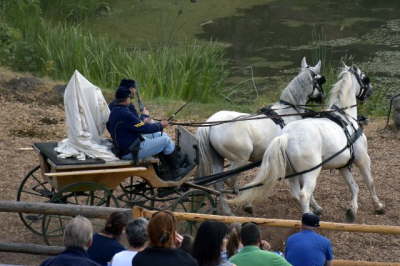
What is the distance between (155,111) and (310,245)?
24.5 ft

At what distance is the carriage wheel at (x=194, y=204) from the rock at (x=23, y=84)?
5382 millimetres

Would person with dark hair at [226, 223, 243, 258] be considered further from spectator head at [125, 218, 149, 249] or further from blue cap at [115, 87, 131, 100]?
blue cap at [115, 87, 131, 100]

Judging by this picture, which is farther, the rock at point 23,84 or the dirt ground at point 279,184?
the rock at point 23,84

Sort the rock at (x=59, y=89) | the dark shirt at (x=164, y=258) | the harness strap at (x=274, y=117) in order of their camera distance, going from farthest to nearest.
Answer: the rock at (x=59, y=89) → the harness strap at (x=274, y=117) → the dark shirt at (x=164, y=258)

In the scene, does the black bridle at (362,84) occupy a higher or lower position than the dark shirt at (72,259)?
higher

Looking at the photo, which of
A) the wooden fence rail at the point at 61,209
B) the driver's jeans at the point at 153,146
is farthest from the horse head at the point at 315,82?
the wooden fence rail at the point at 61,209

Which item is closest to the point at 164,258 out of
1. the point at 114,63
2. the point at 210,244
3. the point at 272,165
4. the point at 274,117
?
the point at 210,244

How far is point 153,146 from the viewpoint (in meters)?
8.77

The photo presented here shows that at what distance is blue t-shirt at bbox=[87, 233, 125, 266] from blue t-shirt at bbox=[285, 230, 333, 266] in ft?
4.04

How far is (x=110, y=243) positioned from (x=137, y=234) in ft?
1.67

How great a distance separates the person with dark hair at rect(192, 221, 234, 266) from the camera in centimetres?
564

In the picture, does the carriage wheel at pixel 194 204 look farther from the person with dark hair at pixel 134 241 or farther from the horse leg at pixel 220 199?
the person with dark hair at pixel 134 241

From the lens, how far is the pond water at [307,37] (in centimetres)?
1850

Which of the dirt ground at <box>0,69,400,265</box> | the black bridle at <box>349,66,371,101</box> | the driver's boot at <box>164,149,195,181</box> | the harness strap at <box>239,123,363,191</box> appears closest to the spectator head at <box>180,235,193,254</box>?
the dirt ground at <box>0,69,400,265</box>
